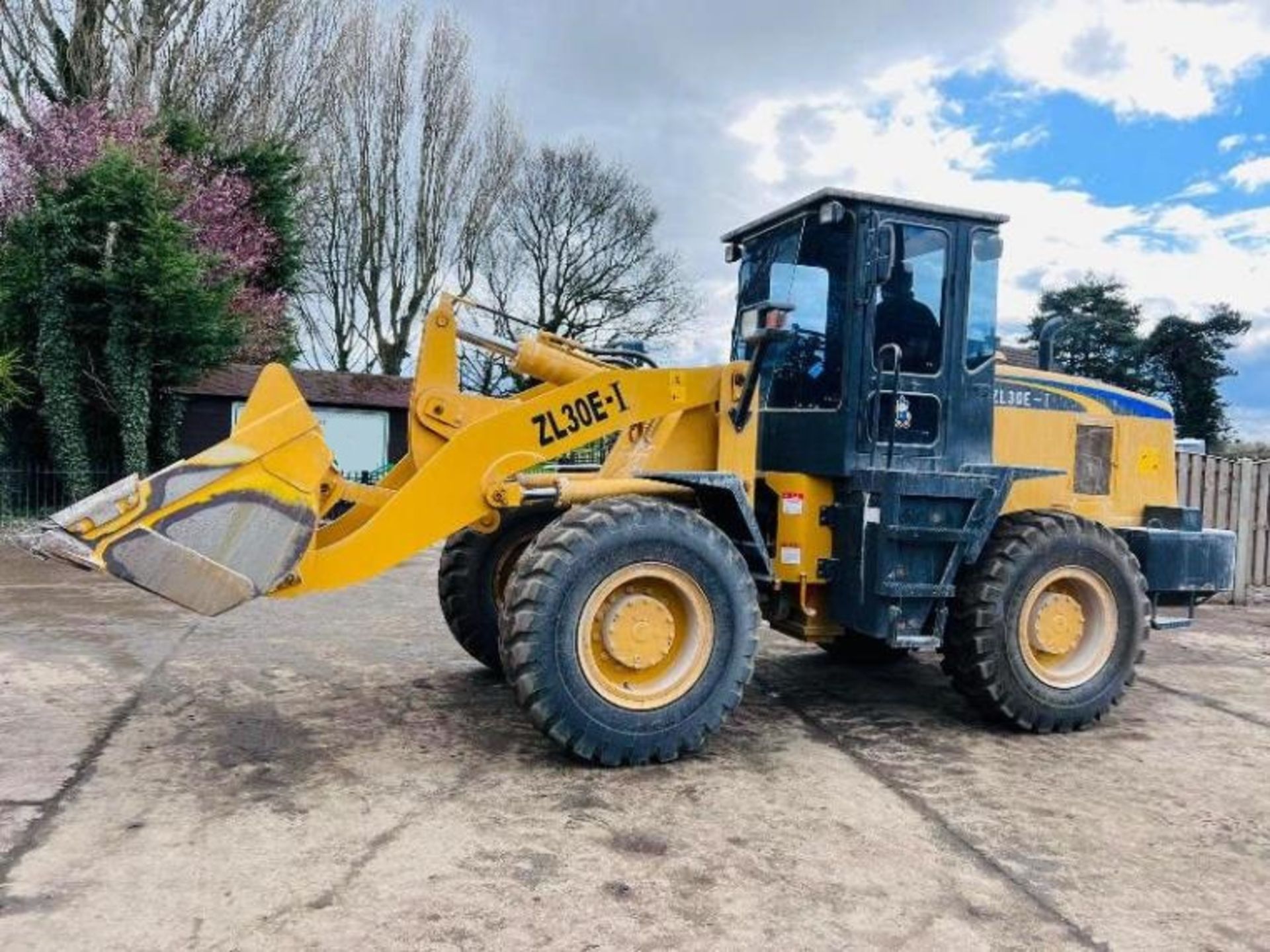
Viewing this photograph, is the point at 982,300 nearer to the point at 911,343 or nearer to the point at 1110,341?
the point at 911,343

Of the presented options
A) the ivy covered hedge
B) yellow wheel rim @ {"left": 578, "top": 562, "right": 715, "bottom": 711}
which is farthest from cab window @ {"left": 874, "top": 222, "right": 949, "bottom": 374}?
the ivy covered hedge

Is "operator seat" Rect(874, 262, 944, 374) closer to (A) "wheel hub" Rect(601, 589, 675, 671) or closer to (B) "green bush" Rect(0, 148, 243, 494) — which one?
(A) "wheel hub" Rect(601, 589, 675, 671)

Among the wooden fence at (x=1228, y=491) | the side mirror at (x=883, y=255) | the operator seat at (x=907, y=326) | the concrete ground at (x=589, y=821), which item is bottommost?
the concrete ground at (x=589, y=821)

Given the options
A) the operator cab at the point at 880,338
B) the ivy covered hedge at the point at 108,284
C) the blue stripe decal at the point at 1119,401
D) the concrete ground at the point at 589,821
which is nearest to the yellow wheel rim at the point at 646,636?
the concrete ground at the point at 589,821

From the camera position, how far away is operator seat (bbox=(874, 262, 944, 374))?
5.27m

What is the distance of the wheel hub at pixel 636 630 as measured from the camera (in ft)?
14.9

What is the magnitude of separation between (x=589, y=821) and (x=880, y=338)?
2744 mm

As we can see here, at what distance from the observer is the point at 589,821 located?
394 cm

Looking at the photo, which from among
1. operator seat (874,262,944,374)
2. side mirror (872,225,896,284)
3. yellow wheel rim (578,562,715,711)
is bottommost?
yellow wheel rim (578,562,715,711)

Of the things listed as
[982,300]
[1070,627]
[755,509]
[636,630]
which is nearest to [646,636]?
[636,630]

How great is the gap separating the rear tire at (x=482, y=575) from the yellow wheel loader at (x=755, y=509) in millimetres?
16

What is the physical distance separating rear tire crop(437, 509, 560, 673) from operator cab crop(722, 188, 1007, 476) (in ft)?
4.70

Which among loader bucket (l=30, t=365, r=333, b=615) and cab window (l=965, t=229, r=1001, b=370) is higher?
cab window (l=965, t=229, r=1001, b=370)

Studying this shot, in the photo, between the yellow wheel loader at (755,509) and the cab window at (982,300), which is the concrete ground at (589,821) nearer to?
the yellow wheel loader at (755,509)
